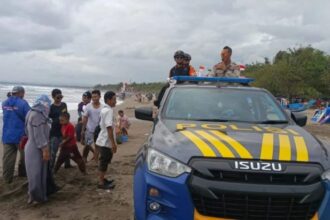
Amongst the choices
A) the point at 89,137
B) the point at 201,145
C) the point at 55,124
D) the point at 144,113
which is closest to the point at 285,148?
the point at 201,145

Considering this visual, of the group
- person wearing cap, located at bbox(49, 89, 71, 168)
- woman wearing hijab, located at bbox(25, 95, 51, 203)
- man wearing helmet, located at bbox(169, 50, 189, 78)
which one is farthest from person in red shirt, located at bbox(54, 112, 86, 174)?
man wearing helmet, located at bbox(169, 50, 189, 78)

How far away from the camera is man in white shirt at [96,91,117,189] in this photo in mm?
6844

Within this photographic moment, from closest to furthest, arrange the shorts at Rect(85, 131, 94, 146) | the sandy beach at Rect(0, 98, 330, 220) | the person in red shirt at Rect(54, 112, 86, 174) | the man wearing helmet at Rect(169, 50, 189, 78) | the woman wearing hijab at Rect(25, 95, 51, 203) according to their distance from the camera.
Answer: the sandy beach at Rect(0, 98, 330, 220)
the woman wearing hijab at Rect(25, 95, 51, 203)
the man wearing helmet at Rect(169, 50, 189, 78)
the person in red shirt at Rect(54, 112, 86, 174)
the shorts at Rect(85, 131, 94, 146)

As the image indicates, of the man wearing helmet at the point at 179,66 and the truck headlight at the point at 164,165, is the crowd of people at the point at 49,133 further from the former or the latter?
the truck headlight at the point at 164,165

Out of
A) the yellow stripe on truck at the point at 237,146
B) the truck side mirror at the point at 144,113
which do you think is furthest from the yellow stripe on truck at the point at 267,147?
the truck side mirror at the point at 144,113

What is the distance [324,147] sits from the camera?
3.95m

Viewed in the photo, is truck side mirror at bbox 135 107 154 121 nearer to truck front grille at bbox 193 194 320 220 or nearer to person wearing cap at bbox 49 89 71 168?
truck front grille at bbox 193 194 320 220

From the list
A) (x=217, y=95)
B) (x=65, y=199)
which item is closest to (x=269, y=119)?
(x=217, y=95)

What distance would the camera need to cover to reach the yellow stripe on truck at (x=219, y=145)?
3456 mm

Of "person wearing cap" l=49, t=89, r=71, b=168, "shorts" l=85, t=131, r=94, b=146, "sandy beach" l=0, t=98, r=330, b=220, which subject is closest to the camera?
"sandy beach" l=0, t=98, r=330, b=220

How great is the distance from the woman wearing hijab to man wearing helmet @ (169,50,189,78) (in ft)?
8.49

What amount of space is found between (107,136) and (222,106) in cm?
262

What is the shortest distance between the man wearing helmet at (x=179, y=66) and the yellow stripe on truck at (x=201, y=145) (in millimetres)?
3941

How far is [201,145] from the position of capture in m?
3.61
